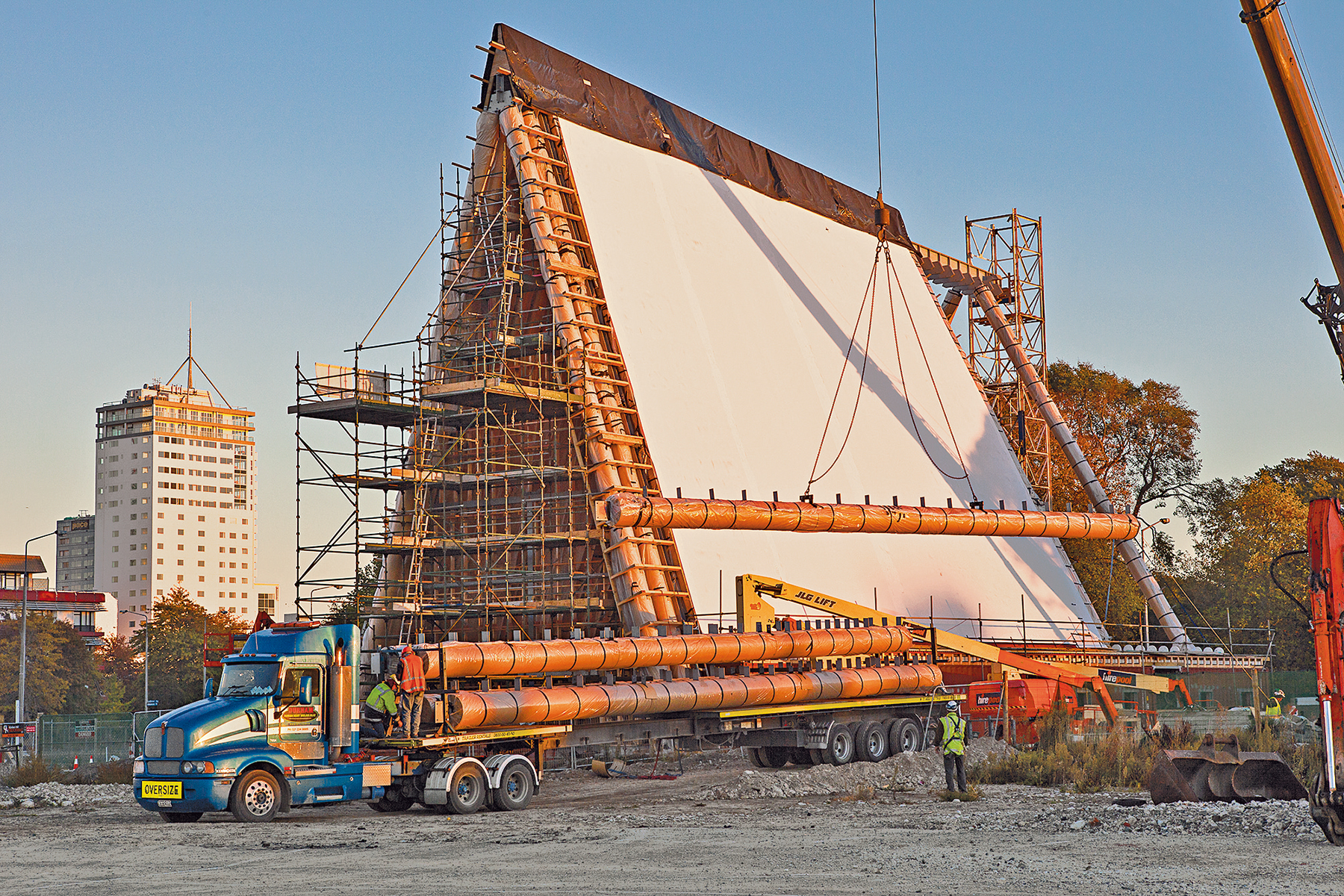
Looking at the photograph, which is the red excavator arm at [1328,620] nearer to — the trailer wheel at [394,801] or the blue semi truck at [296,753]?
the blue semi truck at [296,753]

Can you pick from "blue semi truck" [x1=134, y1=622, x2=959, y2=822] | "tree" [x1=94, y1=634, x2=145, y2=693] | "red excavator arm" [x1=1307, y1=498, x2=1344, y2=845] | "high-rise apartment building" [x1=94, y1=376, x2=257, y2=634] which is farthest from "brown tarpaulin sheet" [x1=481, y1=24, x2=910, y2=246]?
"high-rise apartment building" [x1=94, y1=376, x2=257, y2=634]

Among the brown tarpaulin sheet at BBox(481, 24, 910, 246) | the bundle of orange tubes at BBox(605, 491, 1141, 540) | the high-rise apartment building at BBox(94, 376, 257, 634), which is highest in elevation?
the high-rise apartment building at BBox(94, 376, 257, 634)

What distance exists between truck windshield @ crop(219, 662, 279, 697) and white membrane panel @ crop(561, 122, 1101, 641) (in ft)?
37.7

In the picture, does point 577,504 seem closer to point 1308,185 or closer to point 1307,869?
point 1308,185

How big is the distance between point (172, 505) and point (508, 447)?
547ft

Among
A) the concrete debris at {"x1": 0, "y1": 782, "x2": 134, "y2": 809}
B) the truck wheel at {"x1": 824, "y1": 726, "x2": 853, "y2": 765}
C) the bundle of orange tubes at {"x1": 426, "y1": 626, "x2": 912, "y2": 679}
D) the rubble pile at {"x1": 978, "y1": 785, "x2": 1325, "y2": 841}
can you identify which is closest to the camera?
the rubble pile at {"x1": 978, "y1": 785, "x2": 1325, "y2": 841}

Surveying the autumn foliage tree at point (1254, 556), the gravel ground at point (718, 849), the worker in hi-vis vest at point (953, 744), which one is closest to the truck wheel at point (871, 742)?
the gravel ground at point (718, 849)

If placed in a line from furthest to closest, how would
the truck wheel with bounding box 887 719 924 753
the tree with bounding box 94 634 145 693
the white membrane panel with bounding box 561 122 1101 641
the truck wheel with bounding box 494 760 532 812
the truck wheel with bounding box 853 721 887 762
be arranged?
the tree with bounding box 94 634 145 693
the white membrane panel with bounding box 561 122 1101 641
the truck wheel with bounding box 887 719 924 753
the truck wheel with bounding box 853 721 887 762
the truck wheel with bounding box 494 760 532 812

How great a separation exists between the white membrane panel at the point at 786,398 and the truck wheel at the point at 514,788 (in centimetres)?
920

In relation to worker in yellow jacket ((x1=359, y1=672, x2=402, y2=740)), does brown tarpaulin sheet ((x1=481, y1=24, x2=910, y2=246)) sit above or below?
above

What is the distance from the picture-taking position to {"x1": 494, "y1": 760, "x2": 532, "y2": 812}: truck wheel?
20.5 meters

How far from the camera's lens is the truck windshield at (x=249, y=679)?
19.8m

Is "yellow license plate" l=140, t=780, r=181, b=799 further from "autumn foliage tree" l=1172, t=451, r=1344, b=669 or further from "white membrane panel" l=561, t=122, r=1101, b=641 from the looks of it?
"autumn foliage tree" l=1172, t=451, r=1344, b=669

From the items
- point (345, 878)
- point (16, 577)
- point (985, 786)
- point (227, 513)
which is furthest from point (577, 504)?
point (227, 513)
